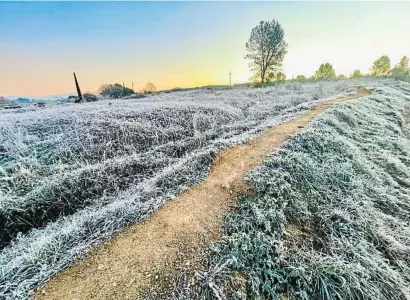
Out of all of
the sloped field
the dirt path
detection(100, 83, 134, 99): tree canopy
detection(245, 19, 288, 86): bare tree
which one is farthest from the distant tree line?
the dirt path

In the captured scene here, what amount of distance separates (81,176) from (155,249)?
3.51 metres

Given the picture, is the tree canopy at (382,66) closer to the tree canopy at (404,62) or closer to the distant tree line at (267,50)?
the tree canopy at (404,62)

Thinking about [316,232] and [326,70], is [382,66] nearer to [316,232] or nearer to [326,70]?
[326,70]

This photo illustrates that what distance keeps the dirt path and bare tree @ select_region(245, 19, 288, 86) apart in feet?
110

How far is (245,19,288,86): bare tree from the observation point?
32.4 meters

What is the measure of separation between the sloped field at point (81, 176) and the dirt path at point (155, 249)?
22cm

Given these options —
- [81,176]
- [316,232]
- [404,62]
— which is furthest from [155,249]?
[404,62]

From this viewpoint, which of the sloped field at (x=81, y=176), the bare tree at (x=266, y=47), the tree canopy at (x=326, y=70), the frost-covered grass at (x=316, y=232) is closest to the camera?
the frost-covered grass at (x=316, y=232)

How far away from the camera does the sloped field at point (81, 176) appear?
11.0ft

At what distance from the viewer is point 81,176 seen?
5684 mm

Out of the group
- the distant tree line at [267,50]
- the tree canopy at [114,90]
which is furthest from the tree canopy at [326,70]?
the tree canopy at [114,90]

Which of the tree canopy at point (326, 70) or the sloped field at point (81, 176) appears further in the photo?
the tree canopy at point (326, 70)

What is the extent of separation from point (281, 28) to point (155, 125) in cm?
3144

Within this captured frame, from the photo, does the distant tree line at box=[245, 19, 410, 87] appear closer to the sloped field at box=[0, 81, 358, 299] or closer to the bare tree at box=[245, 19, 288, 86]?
the bare tree at box=[245, 19, 288, 86]
